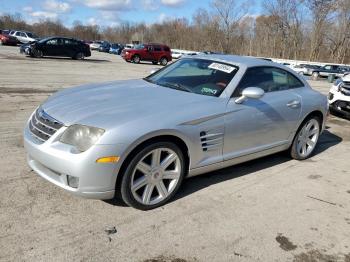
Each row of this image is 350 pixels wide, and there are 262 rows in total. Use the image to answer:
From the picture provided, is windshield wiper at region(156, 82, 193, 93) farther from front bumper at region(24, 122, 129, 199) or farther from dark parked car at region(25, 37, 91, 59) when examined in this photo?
dark parked car at region(25, 37, 91, 59)

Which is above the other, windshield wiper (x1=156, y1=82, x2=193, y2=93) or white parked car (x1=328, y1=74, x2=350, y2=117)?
windshield wiper (x1=156, y1=82, x2=193, y2=93)

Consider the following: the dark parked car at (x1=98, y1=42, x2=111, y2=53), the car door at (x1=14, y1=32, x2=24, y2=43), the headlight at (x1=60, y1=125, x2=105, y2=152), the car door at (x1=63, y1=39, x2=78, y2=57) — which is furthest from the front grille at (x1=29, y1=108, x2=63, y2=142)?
the dark parked car at (x1=98, y1=42, x2=111, y2=53)

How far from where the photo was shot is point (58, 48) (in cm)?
2689

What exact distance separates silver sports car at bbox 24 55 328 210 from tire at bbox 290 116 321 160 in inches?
7.9

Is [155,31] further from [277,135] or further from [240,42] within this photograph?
[277,135]

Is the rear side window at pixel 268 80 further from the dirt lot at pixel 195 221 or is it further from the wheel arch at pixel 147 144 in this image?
the dirt lot at pixel 195 221

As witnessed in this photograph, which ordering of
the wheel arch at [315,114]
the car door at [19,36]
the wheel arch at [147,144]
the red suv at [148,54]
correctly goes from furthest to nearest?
the car door at [19,36], the red suv at [148,54], the wheel arch at [315,114], the wheel arch at [147,144]

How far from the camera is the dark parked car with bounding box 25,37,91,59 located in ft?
84.4

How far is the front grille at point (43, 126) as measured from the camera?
3678 mm

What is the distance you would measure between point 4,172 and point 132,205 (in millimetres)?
1712

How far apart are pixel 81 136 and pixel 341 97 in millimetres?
7312

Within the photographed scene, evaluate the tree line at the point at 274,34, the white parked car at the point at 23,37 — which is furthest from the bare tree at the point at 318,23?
the white parked car at the point at 23,37

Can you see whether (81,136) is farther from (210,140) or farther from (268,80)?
(268,80)

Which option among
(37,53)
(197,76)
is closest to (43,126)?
(197,76)
